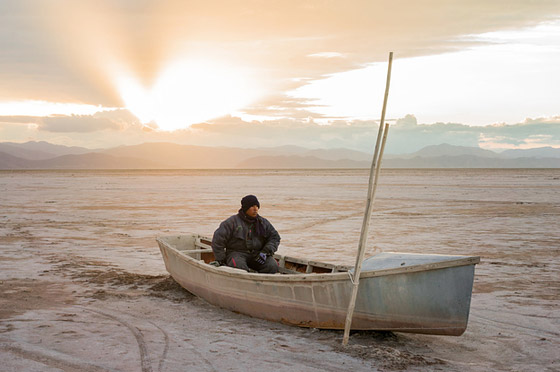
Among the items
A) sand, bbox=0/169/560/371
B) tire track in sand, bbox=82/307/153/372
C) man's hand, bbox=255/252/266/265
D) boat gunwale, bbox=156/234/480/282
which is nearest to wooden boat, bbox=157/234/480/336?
boat gunwale, bbox=156/234/480/282

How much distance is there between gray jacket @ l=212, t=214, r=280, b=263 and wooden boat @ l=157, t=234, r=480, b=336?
0.55 meters

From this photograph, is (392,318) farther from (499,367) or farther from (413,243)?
(413,243)

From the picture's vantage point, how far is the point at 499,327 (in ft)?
23.9

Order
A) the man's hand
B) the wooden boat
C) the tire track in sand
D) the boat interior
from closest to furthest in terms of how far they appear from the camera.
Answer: the tire track in sand < the wooden boat < the boat interior < the man's hand

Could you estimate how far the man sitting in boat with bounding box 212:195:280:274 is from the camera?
328 inches

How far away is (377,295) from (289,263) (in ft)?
9.99

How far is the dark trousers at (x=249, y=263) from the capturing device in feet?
27.5

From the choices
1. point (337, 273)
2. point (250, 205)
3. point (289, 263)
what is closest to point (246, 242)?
→ point (250, 205)

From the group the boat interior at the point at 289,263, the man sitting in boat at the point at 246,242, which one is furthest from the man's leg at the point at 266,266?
the boat interior at the point at 289,263

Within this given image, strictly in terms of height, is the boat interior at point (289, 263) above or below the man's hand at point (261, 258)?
below

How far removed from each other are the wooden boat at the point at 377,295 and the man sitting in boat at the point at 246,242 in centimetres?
53

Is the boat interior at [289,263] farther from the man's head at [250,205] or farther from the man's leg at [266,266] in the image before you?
the man's head at [250,205]

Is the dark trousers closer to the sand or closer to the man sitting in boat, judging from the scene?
the man sitting in boat

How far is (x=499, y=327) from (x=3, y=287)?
26.5ft
